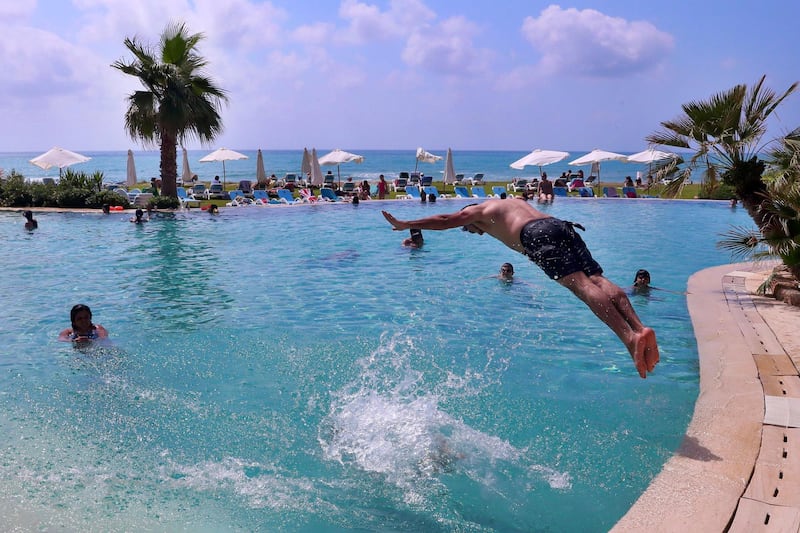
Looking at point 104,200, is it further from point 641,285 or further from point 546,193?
point 641,285

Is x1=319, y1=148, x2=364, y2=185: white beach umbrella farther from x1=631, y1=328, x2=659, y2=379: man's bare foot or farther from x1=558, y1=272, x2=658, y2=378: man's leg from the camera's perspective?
x1=631, y1=328, x2=659, y2=379: man's bare foot

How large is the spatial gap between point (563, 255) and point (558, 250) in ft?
0.18

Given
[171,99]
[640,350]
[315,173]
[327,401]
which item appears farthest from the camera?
[315,173]

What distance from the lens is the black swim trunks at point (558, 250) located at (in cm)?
483

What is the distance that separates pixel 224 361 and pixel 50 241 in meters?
11.2

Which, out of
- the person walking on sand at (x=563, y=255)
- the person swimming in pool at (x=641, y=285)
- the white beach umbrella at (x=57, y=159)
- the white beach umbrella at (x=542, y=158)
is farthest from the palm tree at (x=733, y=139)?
the white beach umbrella at (x=57, y=159)

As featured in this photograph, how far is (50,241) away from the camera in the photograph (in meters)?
16.1

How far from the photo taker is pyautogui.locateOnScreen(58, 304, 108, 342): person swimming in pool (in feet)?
25.9

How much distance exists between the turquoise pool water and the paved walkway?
1.04ft

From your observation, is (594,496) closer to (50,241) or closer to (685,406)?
A: (685,406)

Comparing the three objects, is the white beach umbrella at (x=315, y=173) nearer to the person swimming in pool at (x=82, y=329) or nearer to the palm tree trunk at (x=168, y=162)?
the palm tree trunk at (x=168, y=162)

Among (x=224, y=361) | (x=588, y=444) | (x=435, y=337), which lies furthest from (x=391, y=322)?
(x=588, y=444)

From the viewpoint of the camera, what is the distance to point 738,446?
4.64 m

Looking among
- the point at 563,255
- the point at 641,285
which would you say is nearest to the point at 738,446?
the point at 563,255
